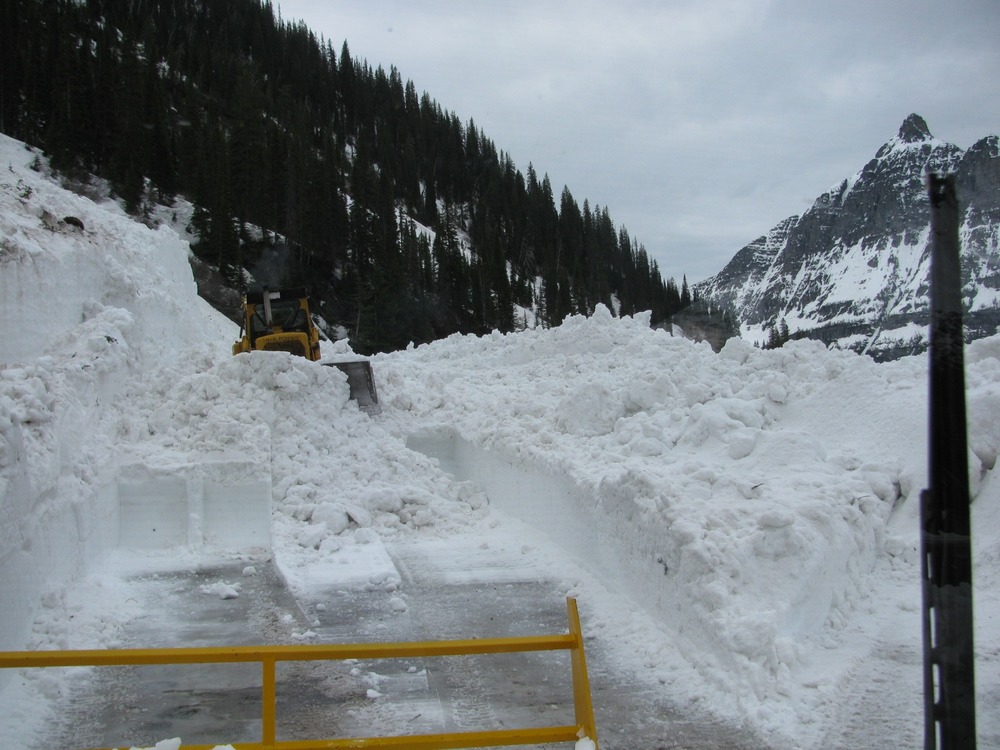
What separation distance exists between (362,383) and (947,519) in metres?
11.1

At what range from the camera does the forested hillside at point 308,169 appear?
129 feet

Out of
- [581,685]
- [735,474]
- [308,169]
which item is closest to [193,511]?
[735,474]

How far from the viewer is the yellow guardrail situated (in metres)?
3.36

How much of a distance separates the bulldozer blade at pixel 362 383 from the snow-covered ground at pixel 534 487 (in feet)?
1.13

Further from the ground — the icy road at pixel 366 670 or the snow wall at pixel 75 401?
the snow wall at pixel 75 401

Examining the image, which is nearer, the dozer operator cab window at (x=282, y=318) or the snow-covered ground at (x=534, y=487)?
the snow-covered ground at (x=534, y=487)

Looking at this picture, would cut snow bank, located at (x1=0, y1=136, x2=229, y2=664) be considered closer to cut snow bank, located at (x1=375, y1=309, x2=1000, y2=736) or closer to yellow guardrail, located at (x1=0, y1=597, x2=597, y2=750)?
yellow guardrail, located at (x1=0, y1=597, x2=597, y2=750)

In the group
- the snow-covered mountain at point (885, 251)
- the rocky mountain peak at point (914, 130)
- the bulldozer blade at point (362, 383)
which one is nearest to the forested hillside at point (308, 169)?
A: the bulldozer blade at point (362, 383)

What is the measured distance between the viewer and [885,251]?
12.8 ft

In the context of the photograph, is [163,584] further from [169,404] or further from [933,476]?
[933,476]

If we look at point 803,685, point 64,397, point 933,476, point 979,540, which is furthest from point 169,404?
point 933,476

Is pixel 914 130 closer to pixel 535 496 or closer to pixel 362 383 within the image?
pixel 535 496

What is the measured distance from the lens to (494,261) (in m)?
50.6

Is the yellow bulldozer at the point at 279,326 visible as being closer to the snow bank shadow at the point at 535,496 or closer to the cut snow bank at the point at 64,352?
the cut snow bank at the point at 64,352
